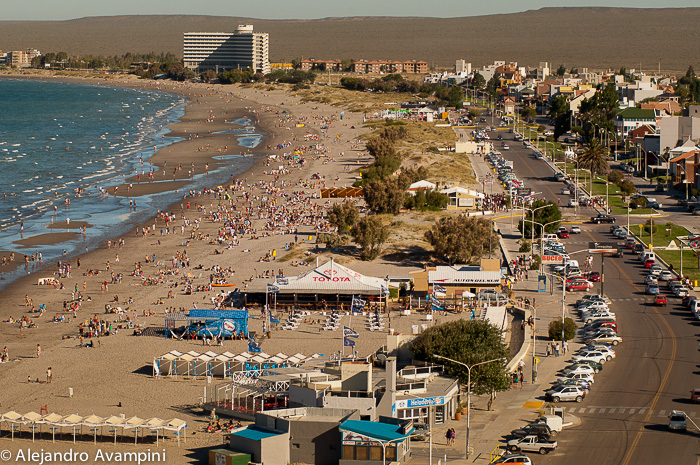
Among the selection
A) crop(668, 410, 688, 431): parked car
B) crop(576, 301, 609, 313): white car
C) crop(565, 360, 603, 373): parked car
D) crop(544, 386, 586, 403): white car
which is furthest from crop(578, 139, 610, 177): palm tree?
crop(668, 410, 688, 431): parked car

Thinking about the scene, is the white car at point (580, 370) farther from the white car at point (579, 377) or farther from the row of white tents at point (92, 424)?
the row of white tents at point (92, 424)

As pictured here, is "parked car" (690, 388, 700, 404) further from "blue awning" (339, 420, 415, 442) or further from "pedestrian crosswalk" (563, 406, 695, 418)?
"blue awning" (339, 420, 415, 442)

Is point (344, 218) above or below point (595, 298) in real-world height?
above

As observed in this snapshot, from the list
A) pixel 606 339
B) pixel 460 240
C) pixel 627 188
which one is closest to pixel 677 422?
pixel 606 339

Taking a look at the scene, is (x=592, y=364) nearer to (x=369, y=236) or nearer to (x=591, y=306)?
(x=591, y=306)

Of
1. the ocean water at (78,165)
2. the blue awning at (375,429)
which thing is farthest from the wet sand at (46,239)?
the blue awning at (375,429)

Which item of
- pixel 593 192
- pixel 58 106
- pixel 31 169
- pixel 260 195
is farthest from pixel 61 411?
pixel 58 106
